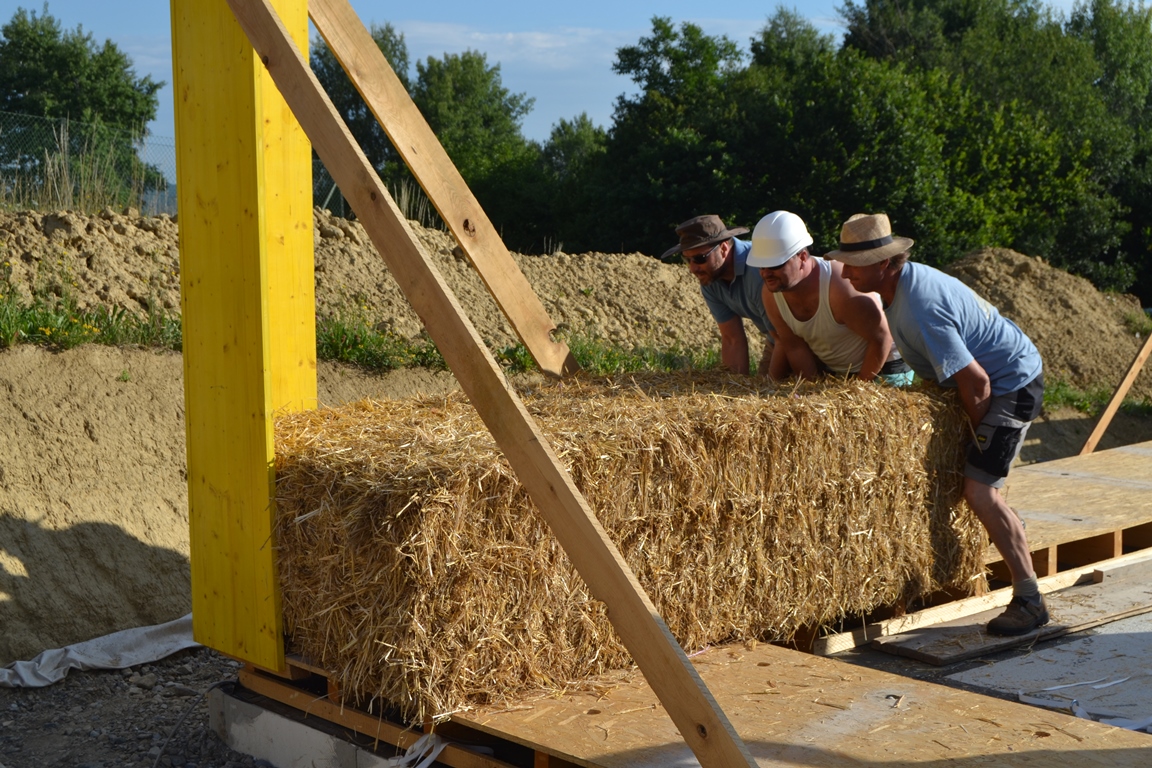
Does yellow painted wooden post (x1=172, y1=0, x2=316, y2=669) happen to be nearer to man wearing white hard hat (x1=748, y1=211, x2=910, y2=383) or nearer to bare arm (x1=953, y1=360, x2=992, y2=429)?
man wearing white hard hat (x1=748, y1=211, x2=910, y2=383)

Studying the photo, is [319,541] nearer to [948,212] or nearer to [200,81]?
[200,81]

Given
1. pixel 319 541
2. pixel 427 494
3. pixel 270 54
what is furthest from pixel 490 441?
pixel 270 54

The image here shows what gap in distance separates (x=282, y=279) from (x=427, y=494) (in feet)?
4.33

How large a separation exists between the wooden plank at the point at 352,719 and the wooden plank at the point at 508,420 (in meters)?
0.88

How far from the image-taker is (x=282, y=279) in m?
4.08

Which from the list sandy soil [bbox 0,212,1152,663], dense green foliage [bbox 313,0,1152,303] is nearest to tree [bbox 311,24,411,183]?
dense green foliage [bbox 313,0,1152,303]

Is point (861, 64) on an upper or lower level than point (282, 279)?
upper

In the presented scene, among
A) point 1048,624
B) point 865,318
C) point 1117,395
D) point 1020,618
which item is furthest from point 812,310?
point 1117,395

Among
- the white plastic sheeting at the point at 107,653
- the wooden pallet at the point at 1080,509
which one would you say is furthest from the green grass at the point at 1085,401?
the white plastic sheeting at the point at 107,653

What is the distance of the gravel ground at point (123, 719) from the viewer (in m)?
4.28

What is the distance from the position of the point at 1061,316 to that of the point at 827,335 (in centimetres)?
1247

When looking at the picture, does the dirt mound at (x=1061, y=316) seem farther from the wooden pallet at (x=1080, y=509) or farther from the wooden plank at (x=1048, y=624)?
the wooden plank at (x=1048, y=624)

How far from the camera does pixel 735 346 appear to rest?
5672mm

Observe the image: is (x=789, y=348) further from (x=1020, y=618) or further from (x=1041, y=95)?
(x=1041, y=95)
